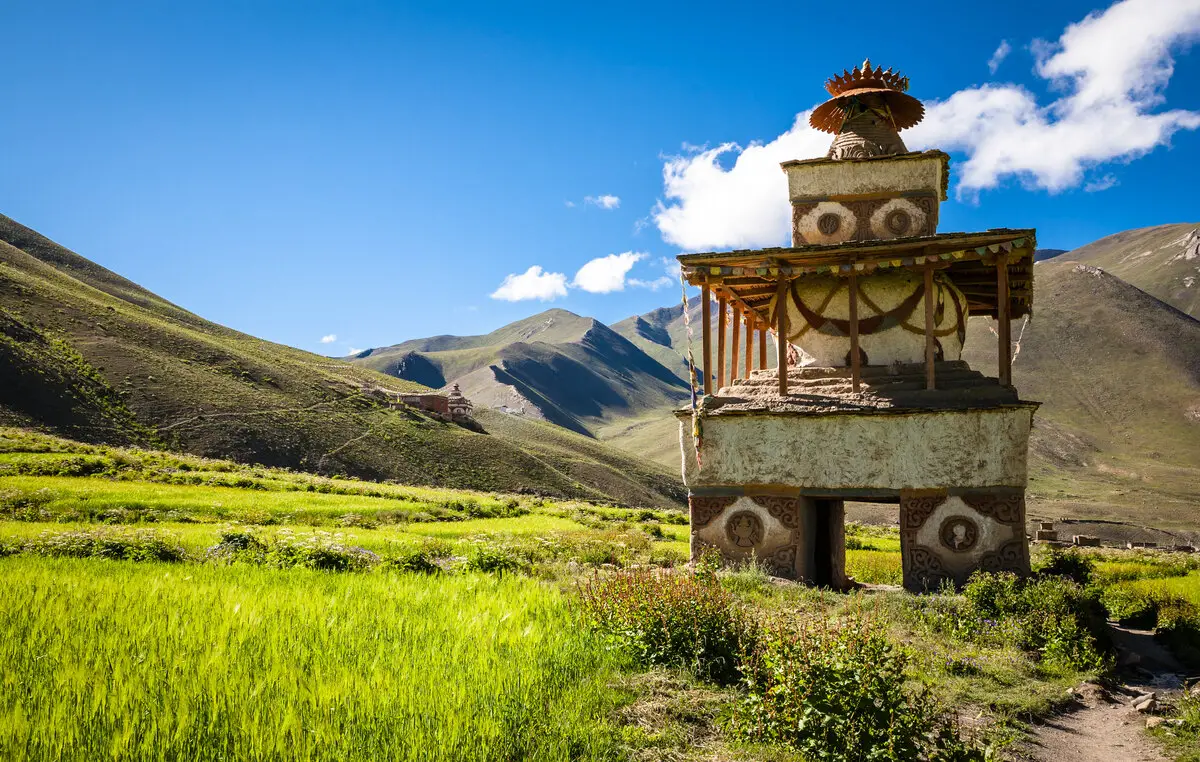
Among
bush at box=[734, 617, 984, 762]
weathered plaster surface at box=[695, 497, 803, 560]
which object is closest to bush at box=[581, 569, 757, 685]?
bush at box=[734, 617, 984, 762]

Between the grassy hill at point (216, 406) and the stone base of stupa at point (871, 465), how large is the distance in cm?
5412

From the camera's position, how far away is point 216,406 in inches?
2719

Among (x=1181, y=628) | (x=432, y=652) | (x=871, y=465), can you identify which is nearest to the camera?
(x=432, y=652)

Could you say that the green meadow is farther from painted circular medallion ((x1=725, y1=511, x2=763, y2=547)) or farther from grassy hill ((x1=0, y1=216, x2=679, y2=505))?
grassy hill ((x1=0, y1=216, x2=679, y2=505))

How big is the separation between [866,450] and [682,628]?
870 cm

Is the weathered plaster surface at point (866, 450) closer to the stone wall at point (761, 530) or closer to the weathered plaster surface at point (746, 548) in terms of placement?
the stone wall at point (761, 530)

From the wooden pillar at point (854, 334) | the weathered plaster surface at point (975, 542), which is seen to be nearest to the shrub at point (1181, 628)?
the weathered plaster surface at point (975, 542)

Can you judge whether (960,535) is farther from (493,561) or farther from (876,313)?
(493,561)

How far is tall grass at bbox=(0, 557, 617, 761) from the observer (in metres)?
4.70

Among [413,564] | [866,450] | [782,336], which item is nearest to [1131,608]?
[866,450]

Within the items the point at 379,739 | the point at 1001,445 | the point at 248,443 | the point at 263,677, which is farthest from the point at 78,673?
the point at 248,443

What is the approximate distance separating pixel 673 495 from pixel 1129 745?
303ft

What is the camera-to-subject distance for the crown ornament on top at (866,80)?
20.8 metres

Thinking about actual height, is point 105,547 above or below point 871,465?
below
